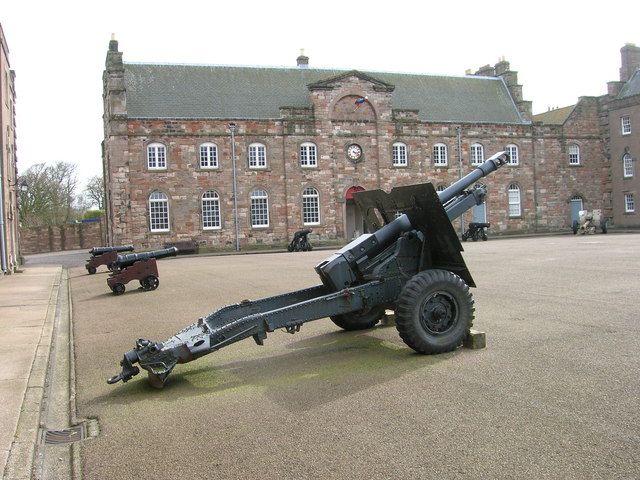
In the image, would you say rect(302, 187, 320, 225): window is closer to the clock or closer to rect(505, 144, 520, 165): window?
the clock

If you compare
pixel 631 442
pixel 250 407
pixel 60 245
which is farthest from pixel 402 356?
pixel 60 245

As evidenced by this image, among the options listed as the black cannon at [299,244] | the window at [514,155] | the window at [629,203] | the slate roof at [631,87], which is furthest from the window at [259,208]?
the slate roof at [631,87]

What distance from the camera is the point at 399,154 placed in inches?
1654

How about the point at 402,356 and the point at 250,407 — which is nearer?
the point at 250,407

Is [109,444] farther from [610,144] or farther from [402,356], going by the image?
[610,144]

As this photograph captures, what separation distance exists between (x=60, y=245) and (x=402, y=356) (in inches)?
2253

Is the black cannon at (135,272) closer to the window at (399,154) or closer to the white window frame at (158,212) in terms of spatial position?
the white window frame at (158,212)

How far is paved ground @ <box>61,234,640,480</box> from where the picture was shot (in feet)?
12.9

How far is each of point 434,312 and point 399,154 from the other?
3630cm

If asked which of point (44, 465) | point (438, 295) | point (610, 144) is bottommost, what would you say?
point (44, 465)

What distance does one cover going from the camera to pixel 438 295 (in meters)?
6.61

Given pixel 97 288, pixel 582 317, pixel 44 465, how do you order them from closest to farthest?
pixel 44 465
pixel 582 317
pixel 97 288

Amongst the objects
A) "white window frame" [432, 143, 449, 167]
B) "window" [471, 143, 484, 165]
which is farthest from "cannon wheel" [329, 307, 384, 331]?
"window" [471, 143, 484, 165]

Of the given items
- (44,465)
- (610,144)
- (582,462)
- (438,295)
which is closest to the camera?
(582,462)
